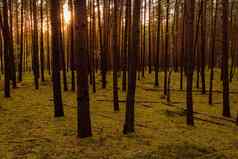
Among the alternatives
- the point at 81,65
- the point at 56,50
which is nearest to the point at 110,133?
the point at 81,65

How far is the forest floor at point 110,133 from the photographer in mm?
7230

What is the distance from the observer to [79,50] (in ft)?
26.1

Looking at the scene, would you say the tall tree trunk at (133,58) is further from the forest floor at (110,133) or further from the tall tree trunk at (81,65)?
the tall tree trunk at (81,65)

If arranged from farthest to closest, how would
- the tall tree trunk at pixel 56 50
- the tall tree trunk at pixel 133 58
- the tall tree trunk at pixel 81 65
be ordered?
1. the tall tree trunk at pixel 56 50
2. the tall tree trunk at pixel 133 58
3. the tall tree trunk at pixel 81 65

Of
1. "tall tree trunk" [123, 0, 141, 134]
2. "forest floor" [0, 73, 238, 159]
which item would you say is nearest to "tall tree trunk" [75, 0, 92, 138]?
"forest floor" [0, 73, 238, 159]

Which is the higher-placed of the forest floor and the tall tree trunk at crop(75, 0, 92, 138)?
the tall tree trunk at crop(75, 0, 92, 138)

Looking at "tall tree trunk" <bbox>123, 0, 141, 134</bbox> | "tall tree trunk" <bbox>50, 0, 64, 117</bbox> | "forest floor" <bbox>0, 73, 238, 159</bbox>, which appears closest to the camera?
"forest floor" <bbox>0, 73, 238, 159</bbox>

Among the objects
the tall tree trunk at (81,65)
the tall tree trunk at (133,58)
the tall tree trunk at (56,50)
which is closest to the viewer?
the tall tree trunk at (81,65)

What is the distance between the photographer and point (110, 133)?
30.0ft

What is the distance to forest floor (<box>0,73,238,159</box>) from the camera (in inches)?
285

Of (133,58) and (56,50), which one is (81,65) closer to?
(133,58)

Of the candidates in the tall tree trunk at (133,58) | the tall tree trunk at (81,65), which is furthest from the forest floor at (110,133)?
the tall tree trunk at (133,58)

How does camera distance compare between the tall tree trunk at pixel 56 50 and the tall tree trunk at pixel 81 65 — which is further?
the tall tree trunk at pixel 56 50

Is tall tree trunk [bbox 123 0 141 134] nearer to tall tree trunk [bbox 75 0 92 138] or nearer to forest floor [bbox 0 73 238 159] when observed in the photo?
forest floor [bbox 0 73 238 159]
